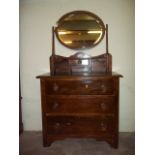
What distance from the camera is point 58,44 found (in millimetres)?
2480

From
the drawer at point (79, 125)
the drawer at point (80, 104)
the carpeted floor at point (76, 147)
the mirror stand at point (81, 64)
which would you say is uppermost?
the mirror stand at point (81, 64)

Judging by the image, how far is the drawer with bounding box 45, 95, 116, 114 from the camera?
1.98 m

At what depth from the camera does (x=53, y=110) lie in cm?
202

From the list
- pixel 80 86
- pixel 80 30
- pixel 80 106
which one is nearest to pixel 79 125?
pixel 80 106

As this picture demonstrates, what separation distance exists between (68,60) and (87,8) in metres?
0.72

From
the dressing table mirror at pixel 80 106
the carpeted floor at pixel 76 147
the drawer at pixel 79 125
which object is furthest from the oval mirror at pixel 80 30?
the carpeted floor at pixel 76 147

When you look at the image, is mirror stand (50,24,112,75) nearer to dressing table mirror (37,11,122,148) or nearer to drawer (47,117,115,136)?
dressing table mirror (37,11,122,148)

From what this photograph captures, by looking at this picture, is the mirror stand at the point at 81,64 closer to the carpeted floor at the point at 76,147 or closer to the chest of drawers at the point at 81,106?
the chest of drawers at the point at 81,106

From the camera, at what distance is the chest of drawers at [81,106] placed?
1.97 m

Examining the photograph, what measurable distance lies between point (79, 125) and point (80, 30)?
3.93 feet

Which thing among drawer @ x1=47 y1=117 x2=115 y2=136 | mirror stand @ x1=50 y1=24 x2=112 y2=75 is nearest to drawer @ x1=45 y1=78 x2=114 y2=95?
drawer @ x1=47 y1=117 x2=115 y2=136

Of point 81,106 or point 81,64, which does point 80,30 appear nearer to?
point 81,64
